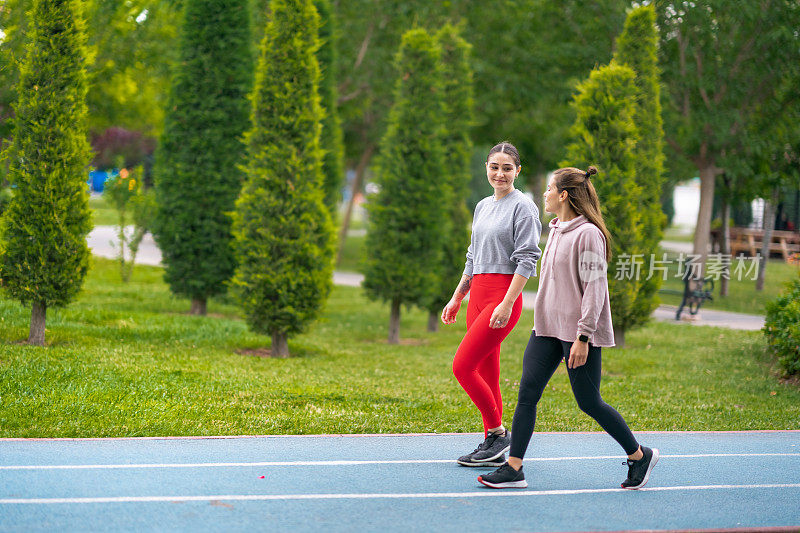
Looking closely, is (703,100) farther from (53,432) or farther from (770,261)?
(53,432)

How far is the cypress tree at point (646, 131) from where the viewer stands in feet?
43.4

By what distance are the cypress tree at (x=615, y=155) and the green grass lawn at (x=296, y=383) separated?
1265 mm

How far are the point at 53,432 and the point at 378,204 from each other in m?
8.23

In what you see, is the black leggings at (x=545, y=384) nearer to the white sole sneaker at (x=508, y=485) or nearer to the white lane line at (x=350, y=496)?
the white sole sneaker at (x=508, y=485)

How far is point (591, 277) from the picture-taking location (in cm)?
510

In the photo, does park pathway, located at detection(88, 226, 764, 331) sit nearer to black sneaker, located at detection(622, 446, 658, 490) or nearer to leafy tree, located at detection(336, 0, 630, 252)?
leafy tree, located at detection(336, 0, 630, 252)

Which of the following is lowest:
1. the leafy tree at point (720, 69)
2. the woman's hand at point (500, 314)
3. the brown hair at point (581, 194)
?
the woman's hand at point (500, 314)

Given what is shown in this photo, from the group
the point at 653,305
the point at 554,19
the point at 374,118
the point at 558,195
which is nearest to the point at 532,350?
the point at 558,195

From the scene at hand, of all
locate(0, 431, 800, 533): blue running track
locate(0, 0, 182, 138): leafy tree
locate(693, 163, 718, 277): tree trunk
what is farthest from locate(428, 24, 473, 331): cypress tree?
locate(693, 163, 718, 277): tree trunk

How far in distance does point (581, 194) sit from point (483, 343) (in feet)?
3.78

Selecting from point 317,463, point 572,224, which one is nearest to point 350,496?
point 317,463

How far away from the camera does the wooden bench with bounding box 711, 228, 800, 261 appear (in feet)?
105

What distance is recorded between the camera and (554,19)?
2362cm

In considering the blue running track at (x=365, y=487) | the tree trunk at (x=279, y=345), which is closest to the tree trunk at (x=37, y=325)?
the tree trunk at (x=279, y=345)
